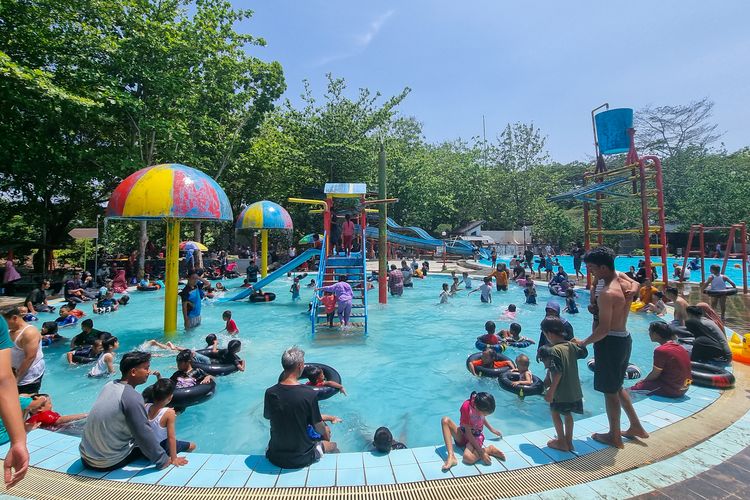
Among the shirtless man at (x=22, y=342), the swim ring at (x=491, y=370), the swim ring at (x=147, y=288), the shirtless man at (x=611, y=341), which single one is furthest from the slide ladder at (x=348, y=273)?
the swim ring at (x=147, y=288)

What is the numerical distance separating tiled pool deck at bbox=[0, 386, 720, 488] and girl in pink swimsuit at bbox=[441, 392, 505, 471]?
104 millimetres

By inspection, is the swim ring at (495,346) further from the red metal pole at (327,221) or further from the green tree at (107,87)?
the green tree at (107,87)

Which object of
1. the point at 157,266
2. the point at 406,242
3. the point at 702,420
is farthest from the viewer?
the point at 406,242

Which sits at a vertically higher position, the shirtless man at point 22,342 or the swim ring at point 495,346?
the shirtless man at point 22,342

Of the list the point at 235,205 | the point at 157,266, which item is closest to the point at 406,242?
the point at 235,205

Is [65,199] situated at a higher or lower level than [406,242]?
higher

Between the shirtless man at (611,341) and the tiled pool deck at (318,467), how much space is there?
19.5 inches

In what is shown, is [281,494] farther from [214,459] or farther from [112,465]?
[112,465]

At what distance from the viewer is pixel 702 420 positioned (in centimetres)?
514

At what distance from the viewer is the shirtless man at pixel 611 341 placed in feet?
14.1

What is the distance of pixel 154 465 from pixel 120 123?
20.8 m

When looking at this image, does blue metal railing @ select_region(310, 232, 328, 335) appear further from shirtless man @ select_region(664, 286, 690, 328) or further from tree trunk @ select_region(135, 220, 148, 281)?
tree trunk @ select_region(135, 220, 148, 281)

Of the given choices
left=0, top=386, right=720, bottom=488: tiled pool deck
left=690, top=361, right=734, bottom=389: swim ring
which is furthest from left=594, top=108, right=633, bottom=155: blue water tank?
left=0, top=386, right=720, bottom=488: tiled pool deck

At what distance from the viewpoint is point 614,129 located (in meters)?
14.8
